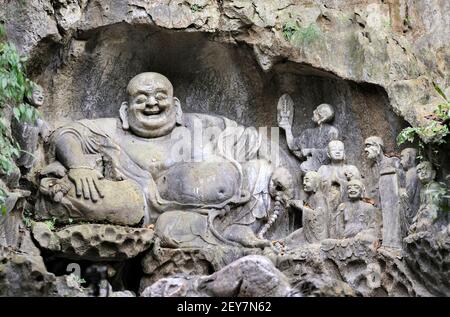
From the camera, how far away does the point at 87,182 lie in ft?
46.6

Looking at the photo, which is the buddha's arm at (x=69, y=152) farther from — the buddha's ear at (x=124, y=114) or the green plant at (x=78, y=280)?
the green plant at (x=78, y=280)

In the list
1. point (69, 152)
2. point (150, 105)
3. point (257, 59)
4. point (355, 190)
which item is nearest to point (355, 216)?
point (355, 190)

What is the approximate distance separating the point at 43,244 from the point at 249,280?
2.85 metres

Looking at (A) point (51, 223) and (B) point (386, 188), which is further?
(B) point (386, 188)

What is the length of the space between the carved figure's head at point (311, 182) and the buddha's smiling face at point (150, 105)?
1780 mm

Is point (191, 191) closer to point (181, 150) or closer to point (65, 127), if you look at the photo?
point (181, 150)

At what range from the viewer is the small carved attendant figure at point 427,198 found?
44.4 ft

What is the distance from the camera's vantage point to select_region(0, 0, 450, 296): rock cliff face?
14.5 metres

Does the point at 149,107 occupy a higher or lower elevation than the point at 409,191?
higher

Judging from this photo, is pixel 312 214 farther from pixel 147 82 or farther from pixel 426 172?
pixel 147 82

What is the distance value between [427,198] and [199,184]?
107 inches

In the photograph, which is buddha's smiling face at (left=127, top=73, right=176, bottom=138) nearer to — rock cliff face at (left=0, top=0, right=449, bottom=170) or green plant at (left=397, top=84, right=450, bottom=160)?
rock cliff face at (left=0, top=0, right=449, bottom=170)

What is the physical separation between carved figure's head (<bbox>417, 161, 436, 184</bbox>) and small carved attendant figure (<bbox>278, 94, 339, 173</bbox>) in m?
1.57
